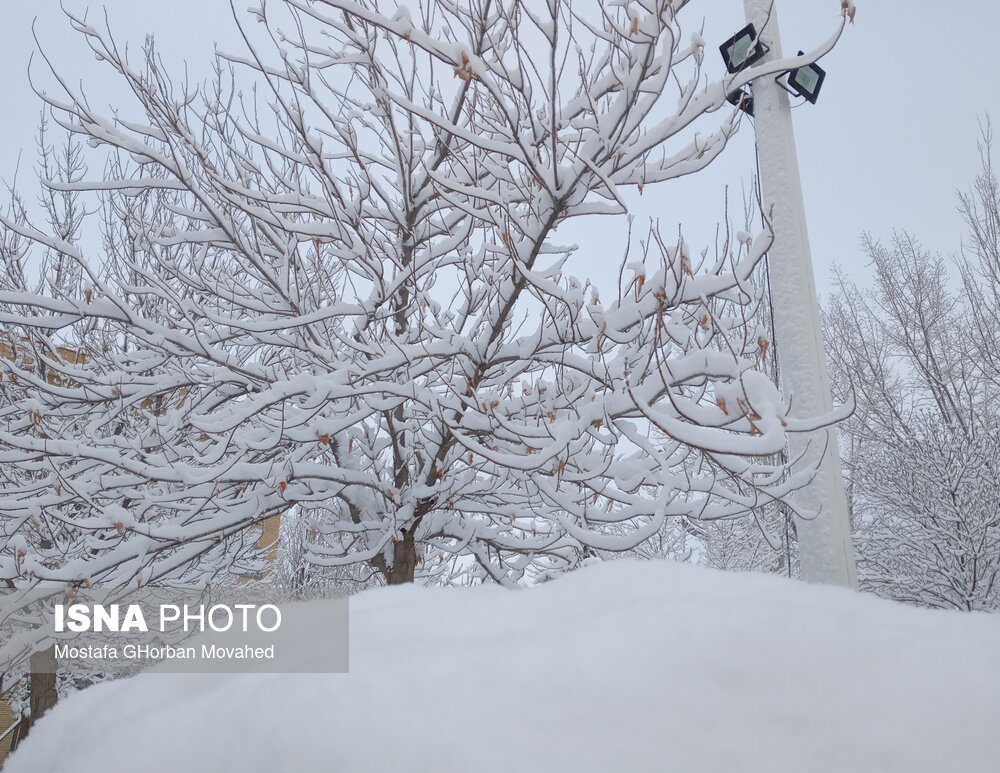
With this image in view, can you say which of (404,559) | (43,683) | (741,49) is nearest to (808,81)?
(741,49)

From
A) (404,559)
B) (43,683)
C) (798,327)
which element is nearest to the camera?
(798,327)

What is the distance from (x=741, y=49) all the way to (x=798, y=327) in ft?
5.19

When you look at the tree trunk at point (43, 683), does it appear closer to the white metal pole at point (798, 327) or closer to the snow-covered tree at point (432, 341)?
the snow-covered tree at point (432, 341)

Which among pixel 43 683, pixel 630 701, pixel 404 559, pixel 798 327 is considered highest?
pixel 798 327

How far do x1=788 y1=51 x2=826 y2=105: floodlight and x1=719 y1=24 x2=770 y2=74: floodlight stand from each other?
23 cm

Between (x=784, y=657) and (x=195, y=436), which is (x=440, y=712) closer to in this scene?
(x=784, y=657)

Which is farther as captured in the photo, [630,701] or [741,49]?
[741,49]

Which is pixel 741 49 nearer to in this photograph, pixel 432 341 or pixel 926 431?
pixel 432 341

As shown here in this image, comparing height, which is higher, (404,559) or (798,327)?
(798,327)

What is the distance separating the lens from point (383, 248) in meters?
4.49

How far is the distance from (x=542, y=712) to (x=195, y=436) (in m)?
6.27

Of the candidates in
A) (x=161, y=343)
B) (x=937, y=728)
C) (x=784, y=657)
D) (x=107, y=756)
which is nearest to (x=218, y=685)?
(x=107, y=756)

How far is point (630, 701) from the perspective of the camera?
0.58 meters

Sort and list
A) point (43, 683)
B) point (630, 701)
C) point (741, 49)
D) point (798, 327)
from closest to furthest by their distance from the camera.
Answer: point (630, 701)
point (798, 327)
point (741, 49)
point (43, 683)
